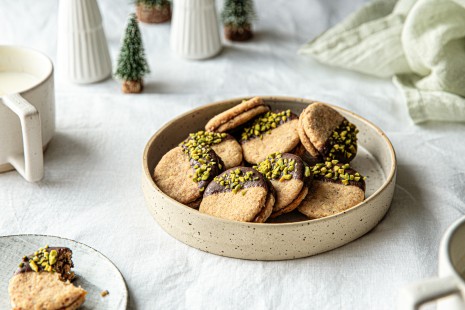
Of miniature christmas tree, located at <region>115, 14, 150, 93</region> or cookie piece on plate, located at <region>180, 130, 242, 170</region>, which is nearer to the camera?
cookie piece on plate, located at <region>180, 130, 242, 170</region>

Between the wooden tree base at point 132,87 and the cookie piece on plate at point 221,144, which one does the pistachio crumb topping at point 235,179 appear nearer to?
the cookie piece on plate at point 221,144

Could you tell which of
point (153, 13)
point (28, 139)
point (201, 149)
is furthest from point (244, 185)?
point (153, 13)

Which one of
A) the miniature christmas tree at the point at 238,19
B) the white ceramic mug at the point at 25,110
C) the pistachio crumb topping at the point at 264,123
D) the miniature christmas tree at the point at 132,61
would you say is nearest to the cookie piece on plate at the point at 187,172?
the pistachio crumb topping at the point at 264,123

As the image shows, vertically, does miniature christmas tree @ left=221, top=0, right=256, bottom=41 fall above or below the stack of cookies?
below

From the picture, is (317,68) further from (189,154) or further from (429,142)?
(189,154)

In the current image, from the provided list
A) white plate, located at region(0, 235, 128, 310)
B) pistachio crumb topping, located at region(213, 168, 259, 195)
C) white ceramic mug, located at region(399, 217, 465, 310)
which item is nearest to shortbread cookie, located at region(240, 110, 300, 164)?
pistachio crumb topping, located at region(213, 168, 259, 195)

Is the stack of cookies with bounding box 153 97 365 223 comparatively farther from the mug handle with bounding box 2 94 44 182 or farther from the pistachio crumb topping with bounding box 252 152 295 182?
the mug handle with bounding box 2 94 44 182
